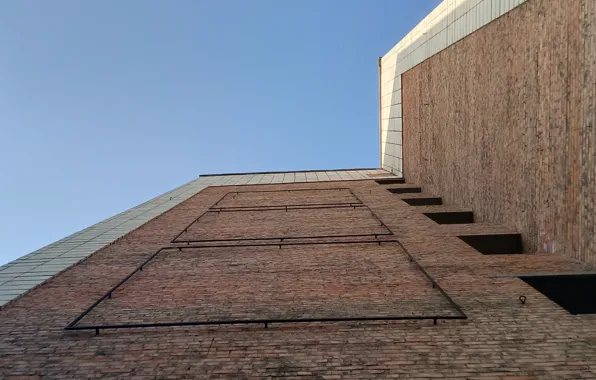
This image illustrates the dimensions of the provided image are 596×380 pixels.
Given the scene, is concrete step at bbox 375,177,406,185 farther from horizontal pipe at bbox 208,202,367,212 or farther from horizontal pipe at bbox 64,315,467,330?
horizontal pipe at bbox 64,315,467,330

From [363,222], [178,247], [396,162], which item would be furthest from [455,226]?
[396,162]

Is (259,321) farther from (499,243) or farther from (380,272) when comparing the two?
(499,243)

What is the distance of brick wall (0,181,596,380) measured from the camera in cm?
606

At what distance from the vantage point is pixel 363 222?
45.9ft

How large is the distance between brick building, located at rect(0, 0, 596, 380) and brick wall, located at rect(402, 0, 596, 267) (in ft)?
0.21

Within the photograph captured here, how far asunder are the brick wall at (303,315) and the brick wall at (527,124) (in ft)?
4.73

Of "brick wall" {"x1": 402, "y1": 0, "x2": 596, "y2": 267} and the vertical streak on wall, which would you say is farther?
"brick wall" {"x1": 402, "y1": 0, "x2": 596, "y2": 267}

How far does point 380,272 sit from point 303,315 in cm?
250

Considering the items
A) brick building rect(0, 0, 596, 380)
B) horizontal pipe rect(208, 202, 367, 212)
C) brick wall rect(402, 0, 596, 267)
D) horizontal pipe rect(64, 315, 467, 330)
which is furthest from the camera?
horizontal pipe rect(208, 202, 367, 212)


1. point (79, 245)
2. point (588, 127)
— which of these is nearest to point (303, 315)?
point (588, 127)

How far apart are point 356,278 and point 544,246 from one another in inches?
208

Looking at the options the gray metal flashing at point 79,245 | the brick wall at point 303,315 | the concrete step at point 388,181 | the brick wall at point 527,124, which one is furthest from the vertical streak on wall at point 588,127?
the concrete step at point 388,181

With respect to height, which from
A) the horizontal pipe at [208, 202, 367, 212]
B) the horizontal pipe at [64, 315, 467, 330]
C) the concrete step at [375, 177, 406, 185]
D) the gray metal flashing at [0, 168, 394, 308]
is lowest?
the horizontal pipe at [64, 315, 467, 330]

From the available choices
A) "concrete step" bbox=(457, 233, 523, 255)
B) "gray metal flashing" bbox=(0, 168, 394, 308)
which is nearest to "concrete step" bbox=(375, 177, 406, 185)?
"gray metal flashing" bbox=(0, 168, 394, 308)
